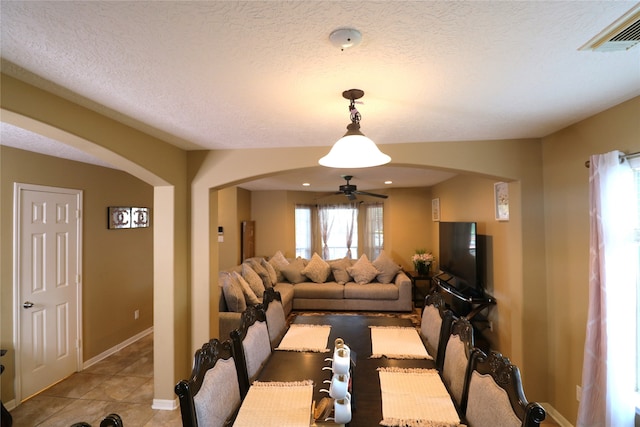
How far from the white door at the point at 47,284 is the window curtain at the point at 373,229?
5.49 m

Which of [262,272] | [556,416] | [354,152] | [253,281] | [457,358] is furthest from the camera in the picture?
[262,272]

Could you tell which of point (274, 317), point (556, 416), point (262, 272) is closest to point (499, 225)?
point (556, 416)

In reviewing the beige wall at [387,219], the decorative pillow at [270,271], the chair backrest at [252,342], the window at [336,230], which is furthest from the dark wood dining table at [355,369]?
the window at [336,230]

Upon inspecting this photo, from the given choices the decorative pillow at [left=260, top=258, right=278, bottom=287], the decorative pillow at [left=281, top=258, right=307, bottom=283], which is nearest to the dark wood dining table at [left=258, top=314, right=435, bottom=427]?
the decorative pillow at [left=260, top=258, right=278, bottom=287]

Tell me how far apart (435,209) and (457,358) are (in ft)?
15.6

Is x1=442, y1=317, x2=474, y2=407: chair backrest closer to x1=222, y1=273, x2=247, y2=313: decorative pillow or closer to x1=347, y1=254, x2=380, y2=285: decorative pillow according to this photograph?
x1=222, y1=273, x2=247, y2=313: decorative pillow

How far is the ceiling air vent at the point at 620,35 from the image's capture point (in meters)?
1.05

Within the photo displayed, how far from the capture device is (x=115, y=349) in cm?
387

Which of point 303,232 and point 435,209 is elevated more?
point 435,209

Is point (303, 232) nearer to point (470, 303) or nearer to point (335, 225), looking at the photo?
point (335, 225)

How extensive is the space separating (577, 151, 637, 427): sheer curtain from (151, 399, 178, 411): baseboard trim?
10.4 feet

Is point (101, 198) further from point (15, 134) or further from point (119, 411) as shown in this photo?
point (119, 411)

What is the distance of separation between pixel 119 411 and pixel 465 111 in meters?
3.67

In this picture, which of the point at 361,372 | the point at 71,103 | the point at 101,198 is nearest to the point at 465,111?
the point at 361,372
